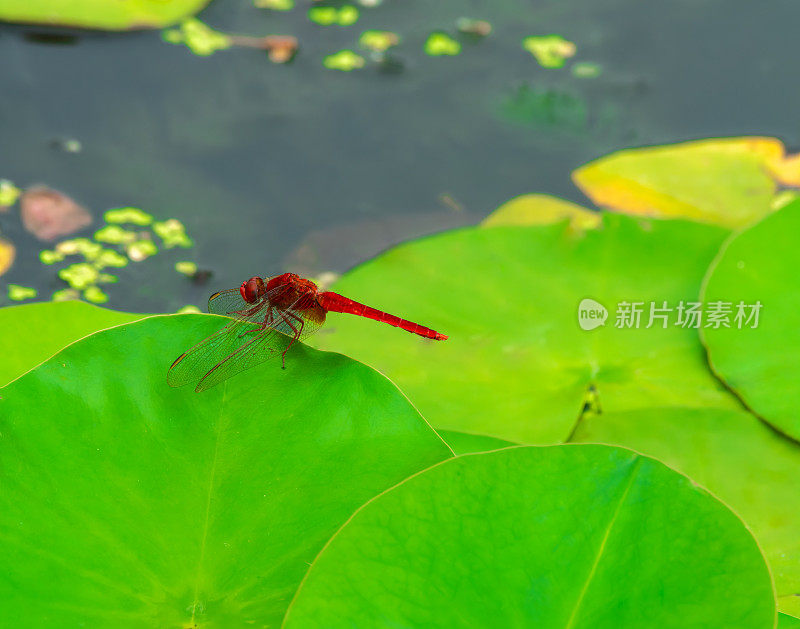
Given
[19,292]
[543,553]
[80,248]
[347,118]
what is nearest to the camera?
[543,553]

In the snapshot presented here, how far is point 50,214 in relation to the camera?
2.24 metres

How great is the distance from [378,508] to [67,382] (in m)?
0.48

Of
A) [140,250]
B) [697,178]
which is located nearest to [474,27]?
[697,178]

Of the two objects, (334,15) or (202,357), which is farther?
(334,15)

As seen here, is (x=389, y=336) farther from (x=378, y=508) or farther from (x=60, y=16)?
(x=60, y=16)

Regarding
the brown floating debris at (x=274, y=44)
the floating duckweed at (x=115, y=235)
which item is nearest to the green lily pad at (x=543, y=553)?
the floating duckweed at (x=115, y=235)

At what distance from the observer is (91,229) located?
88.0 inches

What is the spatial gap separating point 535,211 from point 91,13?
5.83 ft

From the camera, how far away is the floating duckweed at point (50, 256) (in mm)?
2150

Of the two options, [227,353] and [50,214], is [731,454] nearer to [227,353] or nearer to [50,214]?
[227,353]

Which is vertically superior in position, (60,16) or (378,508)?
(60,16)

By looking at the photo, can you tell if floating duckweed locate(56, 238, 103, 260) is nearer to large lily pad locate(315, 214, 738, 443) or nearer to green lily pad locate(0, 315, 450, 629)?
large lily pad locate(315, 214, 738, 443)

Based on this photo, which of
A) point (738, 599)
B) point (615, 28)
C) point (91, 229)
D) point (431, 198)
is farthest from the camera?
point (615, 28)

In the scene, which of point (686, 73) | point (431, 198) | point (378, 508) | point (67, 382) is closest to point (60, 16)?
point (431, 198)
